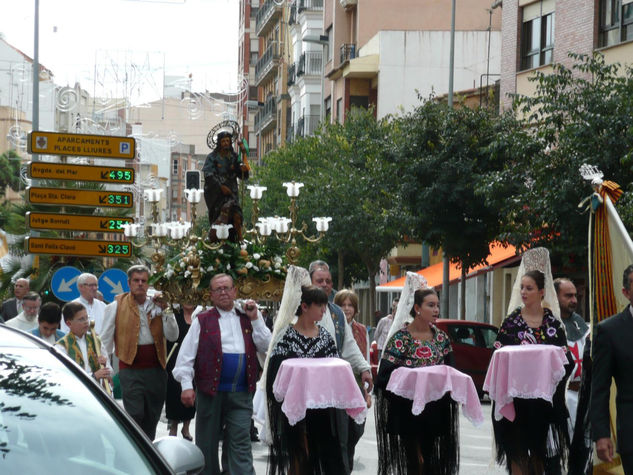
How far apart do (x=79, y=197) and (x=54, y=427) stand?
55.0 feet

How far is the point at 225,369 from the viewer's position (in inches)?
397

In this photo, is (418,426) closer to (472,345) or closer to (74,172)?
(74,172)

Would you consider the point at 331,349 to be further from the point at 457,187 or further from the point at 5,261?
the point at 457,187

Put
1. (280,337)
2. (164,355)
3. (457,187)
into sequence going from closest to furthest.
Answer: (280,337)
(164,355)
(457,187)

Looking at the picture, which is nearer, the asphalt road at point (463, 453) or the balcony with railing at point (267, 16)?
the asphalt road at point (463, 453)

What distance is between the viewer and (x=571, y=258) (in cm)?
2569

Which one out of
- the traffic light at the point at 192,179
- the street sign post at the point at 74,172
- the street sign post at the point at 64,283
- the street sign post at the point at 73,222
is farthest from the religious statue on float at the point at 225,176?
the street sign post at the point at 74,172

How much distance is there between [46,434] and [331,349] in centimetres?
542

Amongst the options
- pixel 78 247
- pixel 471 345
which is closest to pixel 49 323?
pixel 78 247

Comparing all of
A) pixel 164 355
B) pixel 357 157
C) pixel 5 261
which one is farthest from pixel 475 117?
pixel 164 355

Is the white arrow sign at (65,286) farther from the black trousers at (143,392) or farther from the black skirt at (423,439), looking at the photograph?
the black skirt at (423,439)

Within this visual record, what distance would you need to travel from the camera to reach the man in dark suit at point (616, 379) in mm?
7082

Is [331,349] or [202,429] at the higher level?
[331,349]

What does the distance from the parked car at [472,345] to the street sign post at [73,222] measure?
6094 millimetres
